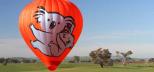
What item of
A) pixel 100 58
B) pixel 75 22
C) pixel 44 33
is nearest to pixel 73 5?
pixel 75 22

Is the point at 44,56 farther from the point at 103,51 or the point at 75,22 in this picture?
the point at 103,51

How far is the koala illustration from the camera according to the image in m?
27.2

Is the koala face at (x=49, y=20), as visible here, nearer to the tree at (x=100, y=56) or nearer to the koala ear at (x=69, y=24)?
the koala ear at (x=69, y=24)

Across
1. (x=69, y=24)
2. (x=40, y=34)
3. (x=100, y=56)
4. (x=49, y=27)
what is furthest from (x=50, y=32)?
(x=100, y=56)

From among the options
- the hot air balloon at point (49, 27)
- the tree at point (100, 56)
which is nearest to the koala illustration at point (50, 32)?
the hot air balloon at point (49, 27)

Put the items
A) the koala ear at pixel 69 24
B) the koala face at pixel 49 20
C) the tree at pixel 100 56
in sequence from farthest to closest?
1. the tree at pixel 100 56
2. the koala ear at pixel 69 24
3. the koala face at pixel 49 20

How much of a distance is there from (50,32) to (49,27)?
0.36 m

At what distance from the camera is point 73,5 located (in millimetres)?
28297

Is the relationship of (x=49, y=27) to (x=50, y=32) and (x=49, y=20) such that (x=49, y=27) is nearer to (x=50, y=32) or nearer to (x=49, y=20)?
(x=50, y=32)

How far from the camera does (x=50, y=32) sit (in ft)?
89.3

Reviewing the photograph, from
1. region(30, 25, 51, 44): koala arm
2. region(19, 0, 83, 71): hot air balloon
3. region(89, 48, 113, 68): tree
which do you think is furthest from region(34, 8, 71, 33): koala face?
region(89, 48, 113, 68): tree

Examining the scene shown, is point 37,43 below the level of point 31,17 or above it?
below

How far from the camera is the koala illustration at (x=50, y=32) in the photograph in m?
27.2

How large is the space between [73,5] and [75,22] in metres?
1.27
